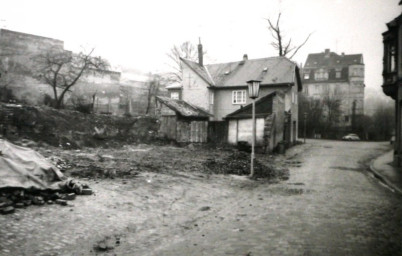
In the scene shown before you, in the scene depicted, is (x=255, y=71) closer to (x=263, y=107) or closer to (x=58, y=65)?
(x=263, y=107)

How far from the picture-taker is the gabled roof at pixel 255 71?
2981cm

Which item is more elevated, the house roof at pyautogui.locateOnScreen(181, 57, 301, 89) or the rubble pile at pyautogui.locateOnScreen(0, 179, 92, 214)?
the house roof at pyautogui.locateOnScreen(181, 57, 301, 89)

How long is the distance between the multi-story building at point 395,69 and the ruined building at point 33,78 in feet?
82.4

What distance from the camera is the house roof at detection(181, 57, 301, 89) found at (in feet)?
98.0

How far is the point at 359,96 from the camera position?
5803cm

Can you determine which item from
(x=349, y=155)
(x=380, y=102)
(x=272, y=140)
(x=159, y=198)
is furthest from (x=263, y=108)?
(x=380, y=102)

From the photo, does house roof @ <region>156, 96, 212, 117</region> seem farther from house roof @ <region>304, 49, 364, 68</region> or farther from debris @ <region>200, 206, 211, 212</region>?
house roof @ <region>304, 49, 364, 68</region>

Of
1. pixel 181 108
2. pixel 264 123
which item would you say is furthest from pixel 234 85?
pixel 264 123

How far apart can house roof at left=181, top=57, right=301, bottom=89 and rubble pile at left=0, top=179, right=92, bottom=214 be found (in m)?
23.4

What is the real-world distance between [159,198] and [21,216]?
152 inches

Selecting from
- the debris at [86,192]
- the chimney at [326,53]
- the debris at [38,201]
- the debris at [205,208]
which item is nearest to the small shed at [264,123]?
the debris at [205,208]

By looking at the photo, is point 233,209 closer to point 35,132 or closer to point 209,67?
point 35,132

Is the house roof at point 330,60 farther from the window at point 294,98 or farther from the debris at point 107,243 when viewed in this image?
the debris at point 107,243

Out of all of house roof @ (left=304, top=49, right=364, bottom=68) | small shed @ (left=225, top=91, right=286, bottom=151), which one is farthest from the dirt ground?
house roof @ (left=304, top=49, right=364, bottom=68)
